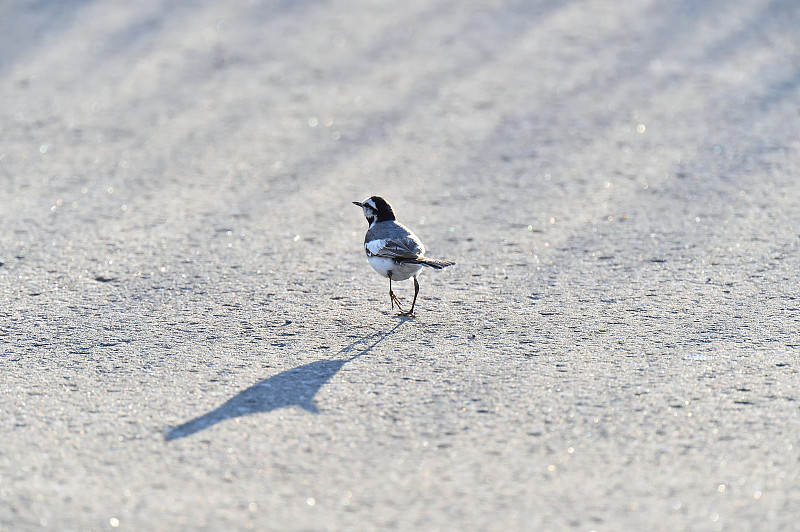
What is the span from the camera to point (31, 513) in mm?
3752

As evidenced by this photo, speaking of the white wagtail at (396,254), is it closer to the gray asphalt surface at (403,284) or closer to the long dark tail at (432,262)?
the long dark tail at (432,262)

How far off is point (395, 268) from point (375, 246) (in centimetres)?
23

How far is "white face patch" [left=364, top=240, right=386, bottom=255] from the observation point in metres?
5.91

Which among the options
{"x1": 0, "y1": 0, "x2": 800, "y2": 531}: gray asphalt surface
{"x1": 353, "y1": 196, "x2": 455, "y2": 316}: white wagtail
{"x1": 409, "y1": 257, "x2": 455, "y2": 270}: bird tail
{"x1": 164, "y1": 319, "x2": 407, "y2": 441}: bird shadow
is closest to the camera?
{"x1": 0, "y1": 0, "x2": 800, "y2": 531}: gray asphalt surface

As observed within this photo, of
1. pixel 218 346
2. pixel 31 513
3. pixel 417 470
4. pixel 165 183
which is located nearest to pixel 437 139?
pixel 165 183

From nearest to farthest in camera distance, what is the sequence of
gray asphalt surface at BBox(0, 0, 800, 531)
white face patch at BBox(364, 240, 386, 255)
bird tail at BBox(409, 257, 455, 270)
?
gray asphalt surface at BBox(0, 0, 800, 531)
bird tail at BBox(409, 257, 455, 270)
white face patch at BBox(364, 240, 386, 255)

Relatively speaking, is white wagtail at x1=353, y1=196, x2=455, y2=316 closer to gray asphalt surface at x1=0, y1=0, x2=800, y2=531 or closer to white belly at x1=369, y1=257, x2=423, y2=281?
white belly at x1=369, y1=257, x2=423, y2=281

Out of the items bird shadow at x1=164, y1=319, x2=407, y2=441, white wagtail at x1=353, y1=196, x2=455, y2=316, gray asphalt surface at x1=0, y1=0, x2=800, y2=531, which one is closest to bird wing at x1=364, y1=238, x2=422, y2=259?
white wagtail at x1=353, y1=196, x2=455, y2=316

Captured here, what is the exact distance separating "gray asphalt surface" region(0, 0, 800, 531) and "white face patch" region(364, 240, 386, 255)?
0.34 metres

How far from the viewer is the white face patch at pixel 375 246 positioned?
5906mm

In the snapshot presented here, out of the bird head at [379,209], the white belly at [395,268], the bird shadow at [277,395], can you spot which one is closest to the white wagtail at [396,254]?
the white belly at [395,268]

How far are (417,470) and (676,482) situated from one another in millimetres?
1058

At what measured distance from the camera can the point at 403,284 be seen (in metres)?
6.51

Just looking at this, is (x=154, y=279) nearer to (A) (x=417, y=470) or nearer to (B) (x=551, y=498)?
(A) (x=417, y=470)
